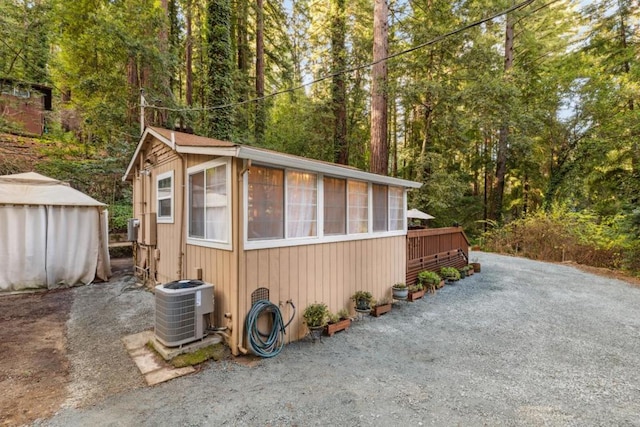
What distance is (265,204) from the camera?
11.7ft

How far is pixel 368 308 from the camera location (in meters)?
4.64

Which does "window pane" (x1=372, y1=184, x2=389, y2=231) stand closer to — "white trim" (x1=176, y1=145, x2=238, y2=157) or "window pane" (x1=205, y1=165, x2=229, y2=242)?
"window pane" (x1=205, y1=165, x2=229, y2=242)

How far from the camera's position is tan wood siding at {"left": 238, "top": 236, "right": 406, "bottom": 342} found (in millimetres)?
3418

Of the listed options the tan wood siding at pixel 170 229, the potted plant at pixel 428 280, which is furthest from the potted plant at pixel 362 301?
the tan wood siding at pixel 170 229

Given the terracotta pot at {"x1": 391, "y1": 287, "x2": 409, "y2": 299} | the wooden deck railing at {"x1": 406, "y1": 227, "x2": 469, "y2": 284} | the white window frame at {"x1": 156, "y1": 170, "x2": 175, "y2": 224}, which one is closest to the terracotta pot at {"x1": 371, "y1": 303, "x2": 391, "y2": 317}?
the terracotta pot at {"x1": 391, "y1": 287, "x2": 409, "y2": 299}

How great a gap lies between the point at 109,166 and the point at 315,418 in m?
10.6

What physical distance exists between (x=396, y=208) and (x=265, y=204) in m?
3.27

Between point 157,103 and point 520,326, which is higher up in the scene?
point 157,103

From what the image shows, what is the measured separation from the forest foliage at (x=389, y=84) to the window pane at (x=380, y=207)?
3549 millimetres

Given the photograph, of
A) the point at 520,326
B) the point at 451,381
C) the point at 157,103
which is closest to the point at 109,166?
the point at 157,103

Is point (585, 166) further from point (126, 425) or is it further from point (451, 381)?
point (126, 425)

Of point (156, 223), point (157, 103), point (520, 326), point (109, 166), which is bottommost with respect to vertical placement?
point (520, 326)

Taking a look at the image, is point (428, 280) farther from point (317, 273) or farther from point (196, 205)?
point (196, 205)

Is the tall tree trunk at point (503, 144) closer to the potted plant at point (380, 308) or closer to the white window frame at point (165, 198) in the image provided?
the potted plant at point (380, 308)
